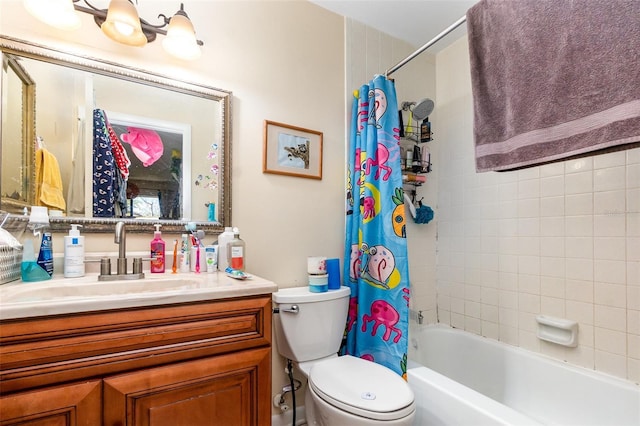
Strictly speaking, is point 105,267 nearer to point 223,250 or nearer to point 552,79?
point 223,250

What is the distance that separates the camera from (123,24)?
1.18 m

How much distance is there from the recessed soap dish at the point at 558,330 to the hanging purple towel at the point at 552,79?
945 millimetres

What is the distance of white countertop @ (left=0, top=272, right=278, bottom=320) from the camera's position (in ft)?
2.35

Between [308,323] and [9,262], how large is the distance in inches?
43.1

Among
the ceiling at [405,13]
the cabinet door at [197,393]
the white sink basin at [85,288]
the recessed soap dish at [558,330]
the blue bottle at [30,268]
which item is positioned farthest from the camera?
the ceiling at [405,13]

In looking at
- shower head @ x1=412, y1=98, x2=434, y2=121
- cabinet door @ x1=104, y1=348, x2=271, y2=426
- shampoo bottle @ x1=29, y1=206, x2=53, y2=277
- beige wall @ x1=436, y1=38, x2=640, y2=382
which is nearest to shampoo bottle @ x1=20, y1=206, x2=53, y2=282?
shampoo bottle @ x1=29, y1=206, x2=53, y2=277

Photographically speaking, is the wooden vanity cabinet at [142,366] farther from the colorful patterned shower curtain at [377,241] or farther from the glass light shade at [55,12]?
the glass light shade at [55,12]

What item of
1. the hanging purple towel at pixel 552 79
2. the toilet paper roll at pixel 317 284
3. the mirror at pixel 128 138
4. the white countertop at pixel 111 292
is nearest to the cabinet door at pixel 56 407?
the white countertop at pixel 111 292

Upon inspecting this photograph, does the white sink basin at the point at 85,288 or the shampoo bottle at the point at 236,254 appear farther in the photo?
the shampoo bottle at the point at 236,254

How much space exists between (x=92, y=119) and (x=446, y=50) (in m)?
2.22

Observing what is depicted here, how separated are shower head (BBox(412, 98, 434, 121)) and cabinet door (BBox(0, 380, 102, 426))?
1917 mm

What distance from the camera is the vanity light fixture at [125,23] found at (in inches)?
42.7

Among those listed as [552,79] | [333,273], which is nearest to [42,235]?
[333,273]

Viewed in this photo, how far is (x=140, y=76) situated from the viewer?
1299mm
